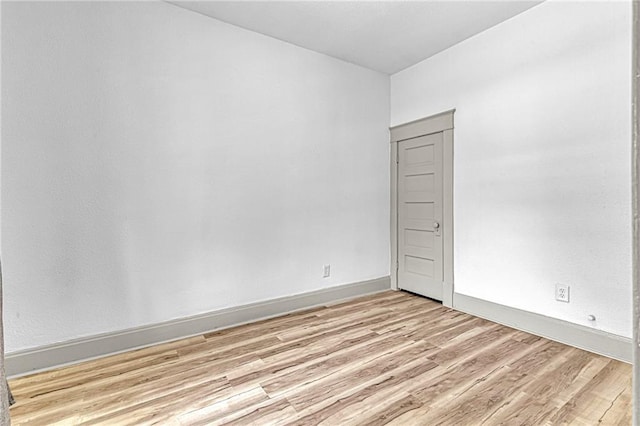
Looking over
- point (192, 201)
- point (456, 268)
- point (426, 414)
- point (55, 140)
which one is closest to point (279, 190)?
point (192, 201)

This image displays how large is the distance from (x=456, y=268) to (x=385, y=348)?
1354 mm

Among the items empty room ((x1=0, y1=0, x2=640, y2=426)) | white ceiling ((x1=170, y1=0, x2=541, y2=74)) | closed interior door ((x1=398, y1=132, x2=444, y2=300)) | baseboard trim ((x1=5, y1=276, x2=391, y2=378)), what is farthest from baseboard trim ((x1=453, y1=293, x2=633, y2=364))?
white ceiling ((x1=170, y1=0, x2=541, y2=74))

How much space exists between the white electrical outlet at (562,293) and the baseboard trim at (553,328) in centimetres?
17

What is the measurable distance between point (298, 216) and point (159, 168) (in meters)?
1.36

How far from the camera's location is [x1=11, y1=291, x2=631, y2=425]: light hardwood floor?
1685mm

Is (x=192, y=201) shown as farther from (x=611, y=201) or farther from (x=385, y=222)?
(x=611, y=201)

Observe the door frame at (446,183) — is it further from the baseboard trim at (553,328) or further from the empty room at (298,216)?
the baseboard trim at (553,328)

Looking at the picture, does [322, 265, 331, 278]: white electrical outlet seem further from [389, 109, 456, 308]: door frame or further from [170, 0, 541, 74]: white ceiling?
[170, 0, 541, 74]: white ceiling

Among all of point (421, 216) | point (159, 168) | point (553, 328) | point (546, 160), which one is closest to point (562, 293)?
point (553, 328)

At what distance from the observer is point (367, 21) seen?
2.91m

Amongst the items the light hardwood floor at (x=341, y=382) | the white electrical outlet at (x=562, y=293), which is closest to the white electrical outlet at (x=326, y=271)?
the light hardwood floor at (x=341, y=382)

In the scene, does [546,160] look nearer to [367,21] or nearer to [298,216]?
[367,21]

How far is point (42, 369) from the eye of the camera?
2137mm

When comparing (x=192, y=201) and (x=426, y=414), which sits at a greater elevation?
(x=192, y=201)
